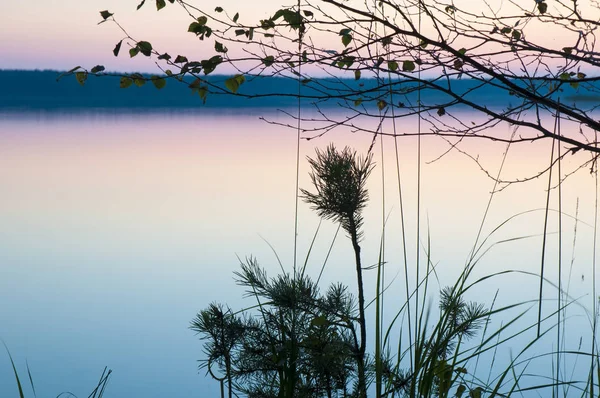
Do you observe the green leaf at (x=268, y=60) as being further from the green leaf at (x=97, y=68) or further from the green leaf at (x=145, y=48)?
the green leaf at (x=97, y=68)

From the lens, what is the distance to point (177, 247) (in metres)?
6.95

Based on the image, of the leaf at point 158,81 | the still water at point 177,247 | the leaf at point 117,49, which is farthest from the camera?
the still water at point 177,247

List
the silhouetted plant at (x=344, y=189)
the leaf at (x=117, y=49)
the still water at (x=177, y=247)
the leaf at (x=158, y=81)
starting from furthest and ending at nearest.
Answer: the still water at (x=177, y=247)
the silhouetted plant at (x=344, y=189)
the leaf at (x=158, y=81)
the leaf at (x=117, y=49)

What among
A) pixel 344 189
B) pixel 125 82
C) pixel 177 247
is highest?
pixel 125 82

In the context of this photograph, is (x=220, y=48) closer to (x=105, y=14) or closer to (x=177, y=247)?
(x=105, y=14)

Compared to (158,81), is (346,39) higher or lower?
higher

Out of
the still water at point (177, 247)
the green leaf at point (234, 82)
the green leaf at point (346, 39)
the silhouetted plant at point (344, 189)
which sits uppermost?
the green leaf at point (346, 39)

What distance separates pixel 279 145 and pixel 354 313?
48.1 feet

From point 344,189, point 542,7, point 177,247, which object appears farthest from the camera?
point 177,247

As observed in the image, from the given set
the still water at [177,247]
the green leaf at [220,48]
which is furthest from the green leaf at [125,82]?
the still water at [177,247]

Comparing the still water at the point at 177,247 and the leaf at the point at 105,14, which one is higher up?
the leaf at the point at 105,14

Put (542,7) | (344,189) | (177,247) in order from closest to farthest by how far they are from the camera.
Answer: (542,7), (344,189), (177,247)

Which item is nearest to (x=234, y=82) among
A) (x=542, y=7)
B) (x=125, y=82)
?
(x=125, y=82)

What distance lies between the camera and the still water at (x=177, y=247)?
470 cm
